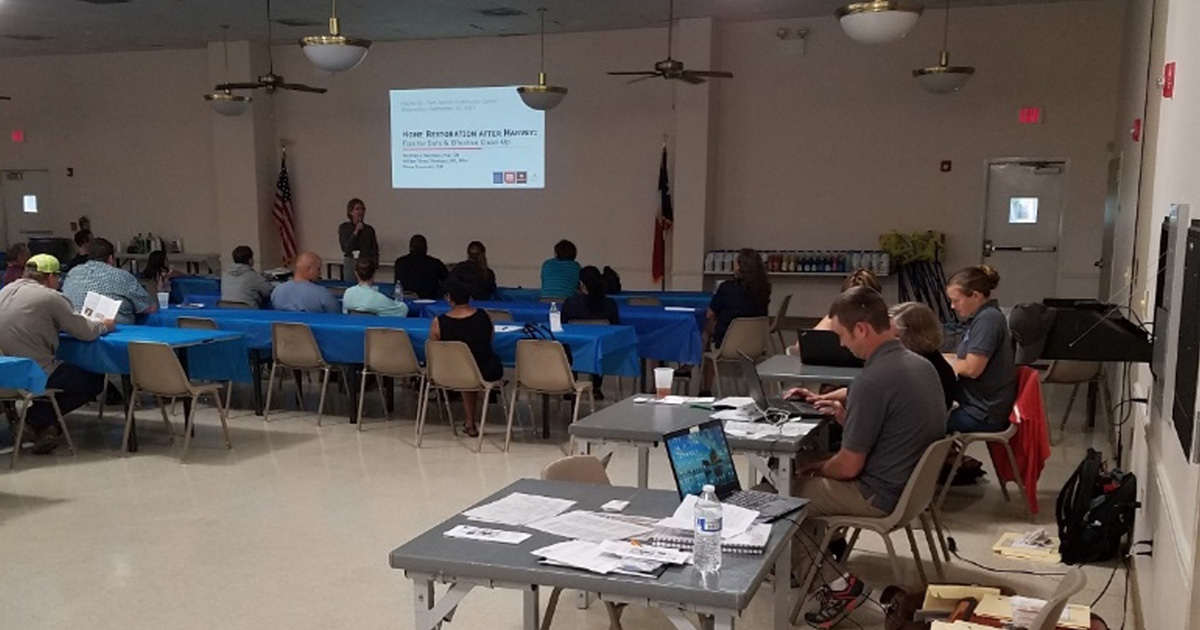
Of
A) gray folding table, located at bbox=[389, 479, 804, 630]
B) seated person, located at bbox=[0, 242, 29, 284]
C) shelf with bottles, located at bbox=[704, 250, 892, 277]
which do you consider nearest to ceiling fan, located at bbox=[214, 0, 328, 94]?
seated person, located at bbox=[0, 242, 29, 284]

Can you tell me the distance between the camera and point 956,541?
176 inches

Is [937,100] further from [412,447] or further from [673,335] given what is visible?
[412,447]

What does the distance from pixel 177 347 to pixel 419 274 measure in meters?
3.15

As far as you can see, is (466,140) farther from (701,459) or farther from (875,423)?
(701,459)

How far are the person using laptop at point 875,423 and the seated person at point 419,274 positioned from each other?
6133 mm

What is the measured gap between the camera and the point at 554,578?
2.16 m

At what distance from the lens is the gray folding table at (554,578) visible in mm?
2074

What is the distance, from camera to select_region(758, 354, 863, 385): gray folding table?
15.7ft

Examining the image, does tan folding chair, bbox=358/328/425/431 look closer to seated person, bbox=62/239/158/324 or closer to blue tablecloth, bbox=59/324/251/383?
blue tablecloth, bbox=59/324/251/383

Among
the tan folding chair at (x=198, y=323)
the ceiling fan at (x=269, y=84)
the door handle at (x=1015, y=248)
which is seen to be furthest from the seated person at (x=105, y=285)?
the door handle at (x=1015, y=248)

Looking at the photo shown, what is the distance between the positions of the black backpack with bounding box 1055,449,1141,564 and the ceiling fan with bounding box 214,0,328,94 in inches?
279

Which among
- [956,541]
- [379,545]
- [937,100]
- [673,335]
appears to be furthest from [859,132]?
[379,545]

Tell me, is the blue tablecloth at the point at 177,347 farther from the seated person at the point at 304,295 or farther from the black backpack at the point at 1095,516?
the black backpack at the point at 1095,516

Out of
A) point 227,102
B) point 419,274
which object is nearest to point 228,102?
point 227,102
